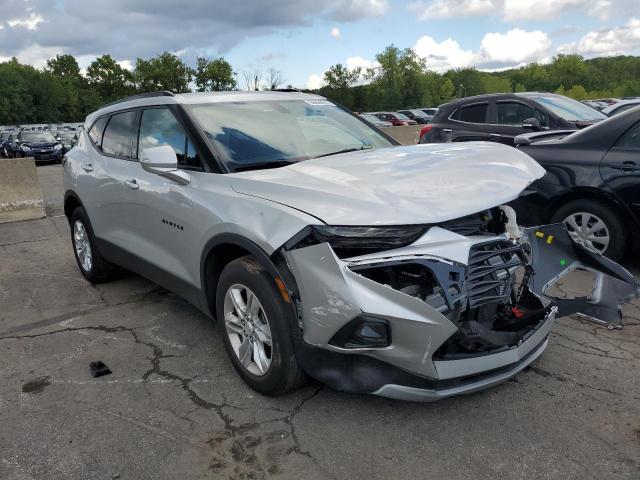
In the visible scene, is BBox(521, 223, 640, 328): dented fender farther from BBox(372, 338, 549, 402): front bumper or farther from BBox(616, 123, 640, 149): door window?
BBox(616, 123, 640, 149): door window

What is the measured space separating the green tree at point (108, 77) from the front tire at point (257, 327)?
112m

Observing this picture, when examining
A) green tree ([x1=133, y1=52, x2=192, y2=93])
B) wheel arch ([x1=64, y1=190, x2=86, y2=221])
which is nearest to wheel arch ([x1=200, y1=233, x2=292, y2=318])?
wheel arch ([x1=64, y1=190, x2=86, y2=221])

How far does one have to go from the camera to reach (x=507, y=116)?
30.9 feet

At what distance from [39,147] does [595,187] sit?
23.3m

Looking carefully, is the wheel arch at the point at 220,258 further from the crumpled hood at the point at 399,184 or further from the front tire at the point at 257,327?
the crumpled hood at the point at 399,184

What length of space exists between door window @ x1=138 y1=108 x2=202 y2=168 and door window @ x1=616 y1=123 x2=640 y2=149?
3886 millimetres

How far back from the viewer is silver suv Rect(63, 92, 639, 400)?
2643mm

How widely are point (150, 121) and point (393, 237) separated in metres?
2.53

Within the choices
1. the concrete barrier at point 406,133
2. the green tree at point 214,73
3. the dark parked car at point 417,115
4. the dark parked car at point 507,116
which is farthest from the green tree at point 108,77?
the dark parked car at point 507,116

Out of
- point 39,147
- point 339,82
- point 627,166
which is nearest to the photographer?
point 627,166

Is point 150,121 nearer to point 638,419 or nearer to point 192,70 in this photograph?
point 638,419

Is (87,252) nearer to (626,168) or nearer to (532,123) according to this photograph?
(626,168)

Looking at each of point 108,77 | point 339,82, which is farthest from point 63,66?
point 339,82

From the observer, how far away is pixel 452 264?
2635 mm
